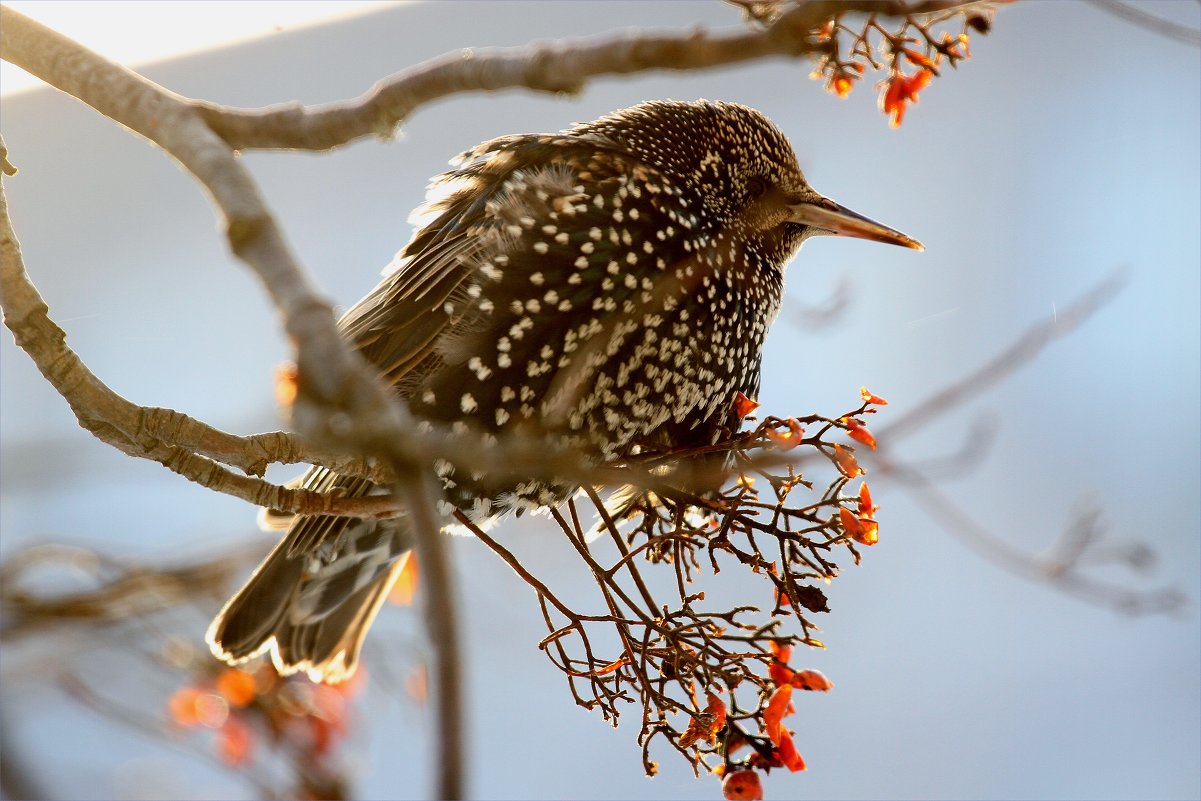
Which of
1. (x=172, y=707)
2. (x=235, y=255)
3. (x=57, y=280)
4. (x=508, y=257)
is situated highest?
(x=57, y=280)

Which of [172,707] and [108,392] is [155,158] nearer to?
[172,707]

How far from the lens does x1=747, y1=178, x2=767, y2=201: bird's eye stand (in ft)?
7.33

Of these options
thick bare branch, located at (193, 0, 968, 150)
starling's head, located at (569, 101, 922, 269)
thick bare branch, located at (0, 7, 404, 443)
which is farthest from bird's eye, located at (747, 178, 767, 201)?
thick bare branch, located at (0, 7, 404, 443)

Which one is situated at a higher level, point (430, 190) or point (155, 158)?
point (155, 158)

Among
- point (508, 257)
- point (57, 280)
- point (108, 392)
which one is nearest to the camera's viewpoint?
point (108, 392)

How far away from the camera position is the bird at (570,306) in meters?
1.88

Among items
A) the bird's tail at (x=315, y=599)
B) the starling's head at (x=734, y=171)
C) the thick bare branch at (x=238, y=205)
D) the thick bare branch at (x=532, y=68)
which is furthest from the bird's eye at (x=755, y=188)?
the thick bare branch at (x=238, y=205)

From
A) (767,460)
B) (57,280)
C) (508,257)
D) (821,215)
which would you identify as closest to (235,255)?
(767,460)

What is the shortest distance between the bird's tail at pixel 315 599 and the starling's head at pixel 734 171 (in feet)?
2.59

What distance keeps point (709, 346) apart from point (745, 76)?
11.7ft

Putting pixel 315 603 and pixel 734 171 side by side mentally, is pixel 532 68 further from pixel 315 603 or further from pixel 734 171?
pixel 315 603

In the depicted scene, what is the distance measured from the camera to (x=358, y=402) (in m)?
0.81

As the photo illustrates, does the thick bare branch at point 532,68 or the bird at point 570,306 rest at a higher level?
the bird at point 570,306

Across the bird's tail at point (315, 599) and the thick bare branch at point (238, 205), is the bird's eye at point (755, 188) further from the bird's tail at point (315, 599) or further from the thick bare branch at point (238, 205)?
the thick bare branch at point (238, 205)
